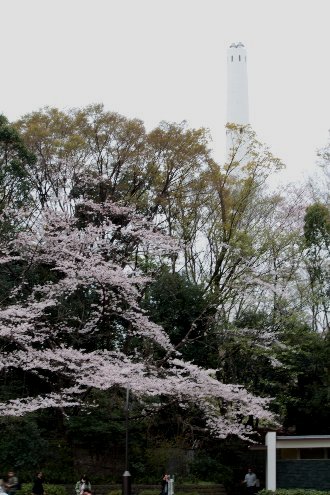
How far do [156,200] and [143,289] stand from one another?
4.18 meters

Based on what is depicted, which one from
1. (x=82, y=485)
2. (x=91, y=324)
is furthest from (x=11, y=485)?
(x=91, y=324)

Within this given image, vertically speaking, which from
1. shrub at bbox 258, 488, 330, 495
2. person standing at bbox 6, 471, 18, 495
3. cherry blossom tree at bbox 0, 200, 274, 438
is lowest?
shrub at bbox 258, 488, 330, 495

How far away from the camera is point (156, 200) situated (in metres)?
27.9

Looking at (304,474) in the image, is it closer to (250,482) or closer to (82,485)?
(250,482)

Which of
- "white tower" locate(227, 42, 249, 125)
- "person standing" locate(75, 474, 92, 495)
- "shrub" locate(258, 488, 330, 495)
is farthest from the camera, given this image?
"white tower" locate(227, 42, 249, 125)

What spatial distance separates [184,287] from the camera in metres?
25.8

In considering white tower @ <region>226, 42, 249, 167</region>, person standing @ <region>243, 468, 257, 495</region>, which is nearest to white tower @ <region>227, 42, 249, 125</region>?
white tower @ <region>226, 42, 249, 167</region>

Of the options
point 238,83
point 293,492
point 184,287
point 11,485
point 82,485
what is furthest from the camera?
point 238,83

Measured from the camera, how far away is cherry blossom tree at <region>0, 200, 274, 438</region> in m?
21.3

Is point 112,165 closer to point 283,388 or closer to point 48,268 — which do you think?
point 48,268

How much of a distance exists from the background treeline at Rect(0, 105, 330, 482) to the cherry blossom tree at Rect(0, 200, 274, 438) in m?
0.45

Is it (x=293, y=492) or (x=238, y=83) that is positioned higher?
Answer: (x=238, y=83)

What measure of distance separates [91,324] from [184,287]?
4.21m

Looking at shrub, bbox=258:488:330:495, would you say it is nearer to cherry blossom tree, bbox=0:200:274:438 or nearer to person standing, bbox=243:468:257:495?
person standing, bbox=243:468:257:495
